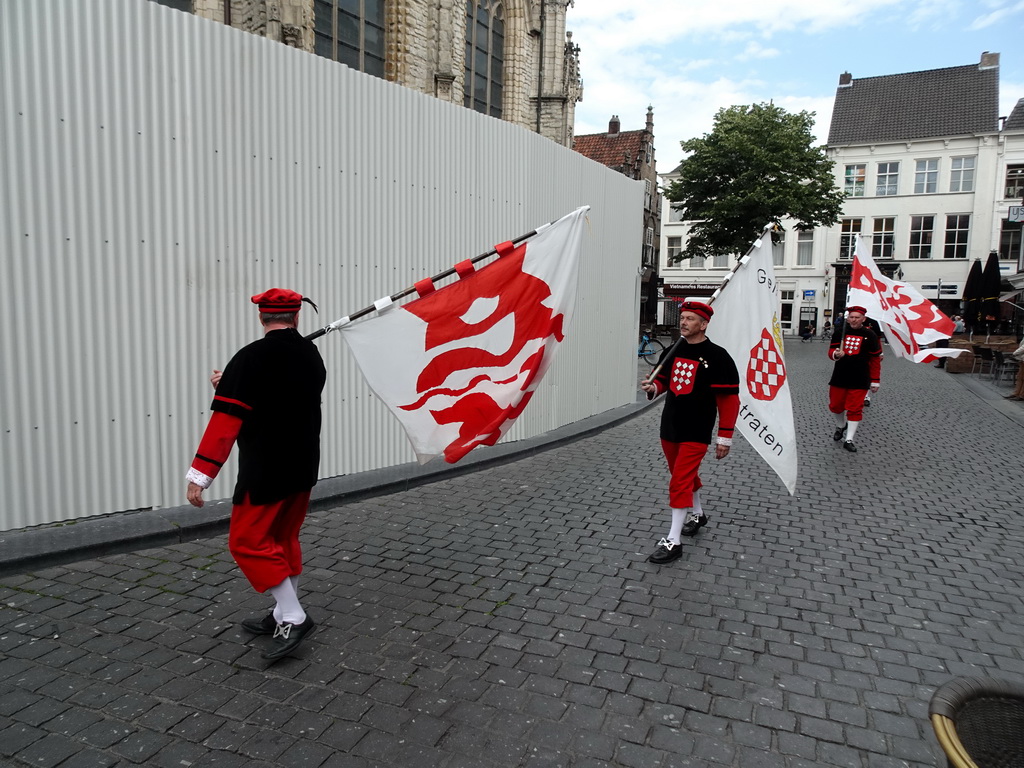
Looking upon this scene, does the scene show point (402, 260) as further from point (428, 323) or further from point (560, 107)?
point (560, 107)

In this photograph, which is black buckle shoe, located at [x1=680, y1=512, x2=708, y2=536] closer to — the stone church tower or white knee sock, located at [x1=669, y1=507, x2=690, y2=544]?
white knee sock, located at [x1=669, y1=507, x2=690, y2=544]

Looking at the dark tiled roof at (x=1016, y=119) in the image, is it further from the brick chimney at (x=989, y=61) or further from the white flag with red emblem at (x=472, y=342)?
the white flag with red emblem at (x=472, y=342)

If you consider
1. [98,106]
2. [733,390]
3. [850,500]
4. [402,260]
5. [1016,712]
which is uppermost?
[98,106]

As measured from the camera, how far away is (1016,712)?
2.32m

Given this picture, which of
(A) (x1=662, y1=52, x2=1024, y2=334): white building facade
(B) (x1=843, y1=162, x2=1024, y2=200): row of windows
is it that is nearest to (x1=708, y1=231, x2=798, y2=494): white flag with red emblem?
(A) (x1=662, y1=52, x2=1024, y2=334): white building facade

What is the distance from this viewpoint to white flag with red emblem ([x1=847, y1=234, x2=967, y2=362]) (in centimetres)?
1059

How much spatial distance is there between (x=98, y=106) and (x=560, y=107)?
77.5 ft

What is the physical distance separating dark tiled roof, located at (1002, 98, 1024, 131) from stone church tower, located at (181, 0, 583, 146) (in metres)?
31.8

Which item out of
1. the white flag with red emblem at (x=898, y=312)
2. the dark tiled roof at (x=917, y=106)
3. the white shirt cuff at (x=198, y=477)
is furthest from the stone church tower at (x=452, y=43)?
the dark tiled roof at (x=917, y=106)

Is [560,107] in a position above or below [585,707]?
above

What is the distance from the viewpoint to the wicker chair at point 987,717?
2.23m

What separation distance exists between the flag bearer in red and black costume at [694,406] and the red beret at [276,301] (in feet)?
9.38

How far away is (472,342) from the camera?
4953 millimetres

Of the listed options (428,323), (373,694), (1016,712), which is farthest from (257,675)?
(1016,712)
